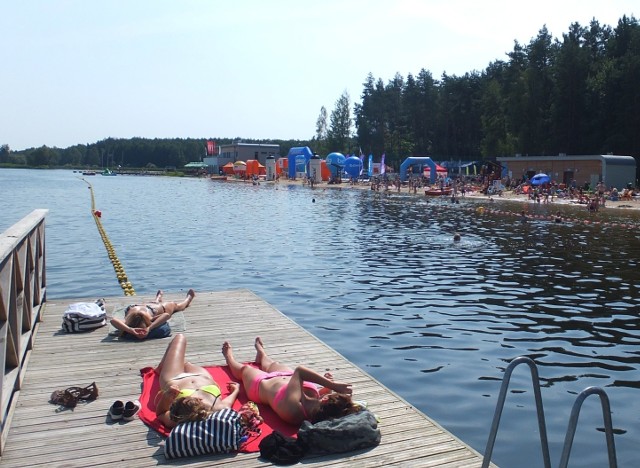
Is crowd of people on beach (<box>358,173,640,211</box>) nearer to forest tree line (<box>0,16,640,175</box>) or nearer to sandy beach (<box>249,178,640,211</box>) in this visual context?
sandy beach (<box>249,178,640,211</box>)

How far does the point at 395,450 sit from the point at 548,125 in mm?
67069

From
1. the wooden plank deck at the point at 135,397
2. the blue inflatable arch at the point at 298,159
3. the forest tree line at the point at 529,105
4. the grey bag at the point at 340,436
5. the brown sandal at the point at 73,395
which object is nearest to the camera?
the wooden plank deck at the point at 135,397

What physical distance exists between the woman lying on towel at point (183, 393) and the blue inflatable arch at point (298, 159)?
77111mm

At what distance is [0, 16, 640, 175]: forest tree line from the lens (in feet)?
197

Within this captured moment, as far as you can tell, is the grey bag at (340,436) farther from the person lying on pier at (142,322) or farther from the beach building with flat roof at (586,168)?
the beach building with flat roof at (586,168)

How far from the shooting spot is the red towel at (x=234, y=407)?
5.37 metres

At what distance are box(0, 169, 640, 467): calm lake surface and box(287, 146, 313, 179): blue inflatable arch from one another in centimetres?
5228

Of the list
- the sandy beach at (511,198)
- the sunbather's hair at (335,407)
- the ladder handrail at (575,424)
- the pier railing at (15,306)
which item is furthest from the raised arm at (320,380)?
the sandy beach at (511,198)

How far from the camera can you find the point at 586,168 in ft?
168

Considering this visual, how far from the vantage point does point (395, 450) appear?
514cm

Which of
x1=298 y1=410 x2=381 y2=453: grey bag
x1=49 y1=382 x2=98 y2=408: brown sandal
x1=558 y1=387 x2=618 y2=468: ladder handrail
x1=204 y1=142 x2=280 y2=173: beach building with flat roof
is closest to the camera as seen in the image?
x1=558 y1=387 x2=618 y2=468: ladder handrail

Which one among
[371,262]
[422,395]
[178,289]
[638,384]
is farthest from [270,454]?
[371,262]

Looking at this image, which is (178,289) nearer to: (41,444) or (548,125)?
(41,444)

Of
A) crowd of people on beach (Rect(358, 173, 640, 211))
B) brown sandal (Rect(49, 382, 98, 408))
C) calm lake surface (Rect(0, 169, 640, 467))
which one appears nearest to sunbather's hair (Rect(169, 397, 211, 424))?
brown sandal (Rect(49, 382, 98, 408))
